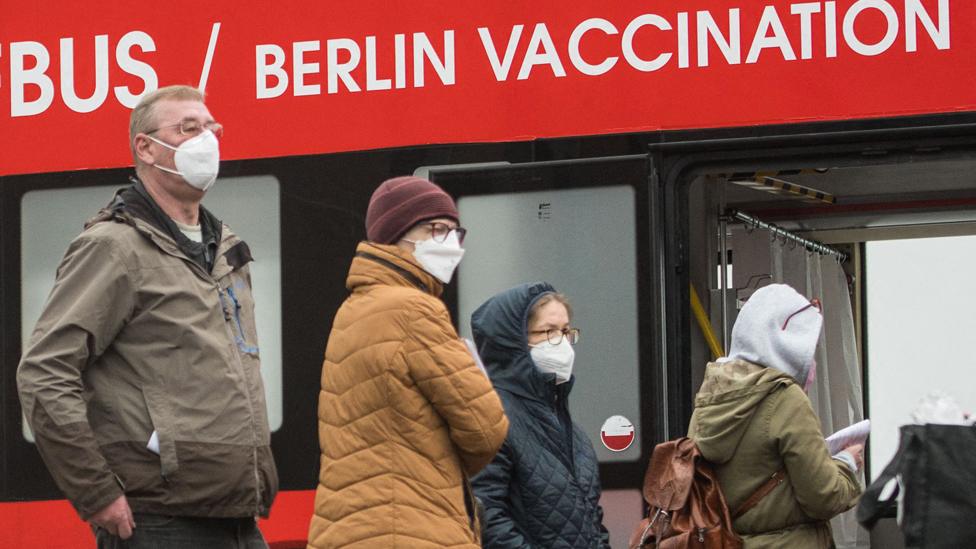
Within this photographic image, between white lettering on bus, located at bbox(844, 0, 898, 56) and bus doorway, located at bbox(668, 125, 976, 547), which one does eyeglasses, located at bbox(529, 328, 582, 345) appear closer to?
white lettering on bus, located at bbox(844, 0, 898, 56)

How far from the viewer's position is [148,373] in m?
3.42

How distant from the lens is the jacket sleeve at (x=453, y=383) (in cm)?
323

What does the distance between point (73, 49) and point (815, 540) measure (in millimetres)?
2865

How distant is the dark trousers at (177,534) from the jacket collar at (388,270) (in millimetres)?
595

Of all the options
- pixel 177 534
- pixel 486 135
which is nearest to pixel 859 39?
pixel 486 135

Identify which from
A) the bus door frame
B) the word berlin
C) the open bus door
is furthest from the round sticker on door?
the word berlin

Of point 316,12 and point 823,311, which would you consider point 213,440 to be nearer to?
point 316,12

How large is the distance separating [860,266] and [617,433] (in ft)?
11.3

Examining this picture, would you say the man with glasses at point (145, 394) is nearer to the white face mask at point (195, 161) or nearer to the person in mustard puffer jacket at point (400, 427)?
the white face mask at point (195, 161)

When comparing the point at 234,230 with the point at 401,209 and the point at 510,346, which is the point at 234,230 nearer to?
the point at 510,346

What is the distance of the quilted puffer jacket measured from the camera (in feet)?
10.6

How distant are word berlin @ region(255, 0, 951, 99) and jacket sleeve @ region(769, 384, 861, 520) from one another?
120cm

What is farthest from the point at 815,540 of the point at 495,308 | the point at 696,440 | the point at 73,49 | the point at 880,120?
the point at 73,49

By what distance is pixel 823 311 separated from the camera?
7434 mm
